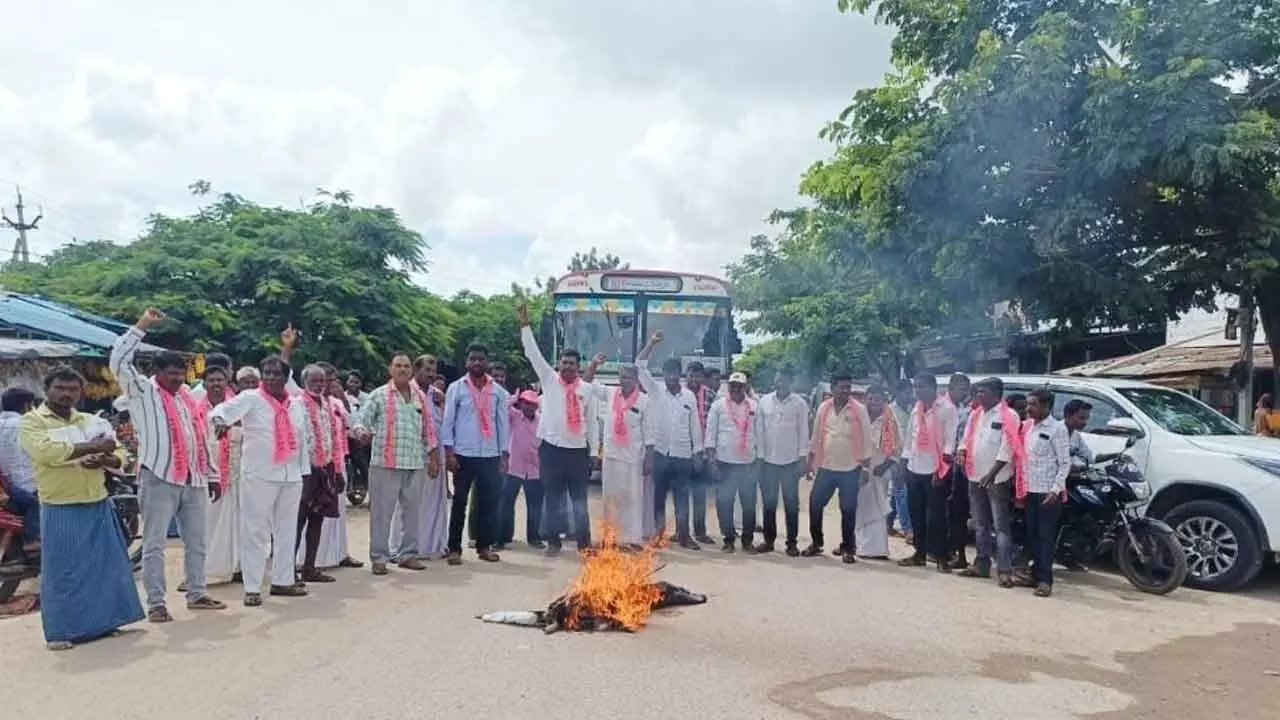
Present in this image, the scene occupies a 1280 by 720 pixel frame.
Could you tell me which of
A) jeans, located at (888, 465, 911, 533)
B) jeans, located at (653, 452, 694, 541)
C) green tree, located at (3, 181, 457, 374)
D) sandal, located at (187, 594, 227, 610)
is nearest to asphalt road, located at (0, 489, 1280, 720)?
sandal, located at (187, 594, 227, 610)

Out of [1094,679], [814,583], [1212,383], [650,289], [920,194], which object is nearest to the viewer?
[1094,679]

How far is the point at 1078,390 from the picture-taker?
10.1 m

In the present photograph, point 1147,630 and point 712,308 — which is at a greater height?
point 712,308

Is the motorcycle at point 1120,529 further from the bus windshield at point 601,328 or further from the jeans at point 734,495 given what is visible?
the bus windshield at point 601,328

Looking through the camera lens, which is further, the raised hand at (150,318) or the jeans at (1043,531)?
the jeans at (1043,531)

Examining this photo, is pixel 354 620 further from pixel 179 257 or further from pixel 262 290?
pixel 179 257

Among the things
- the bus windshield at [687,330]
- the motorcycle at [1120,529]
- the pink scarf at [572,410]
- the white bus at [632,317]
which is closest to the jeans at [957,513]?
the motorcycle at [1120,529]

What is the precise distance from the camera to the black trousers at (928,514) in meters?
9.31

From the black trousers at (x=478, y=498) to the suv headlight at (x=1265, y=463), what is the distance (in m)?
6.60

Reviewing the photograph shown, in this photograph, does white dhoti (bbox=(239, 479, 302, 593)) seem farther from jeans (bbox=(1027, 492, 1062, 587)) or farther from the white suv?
the white suv

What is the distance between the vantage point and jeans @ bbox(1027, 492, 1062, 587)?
A: 8289 millimetres

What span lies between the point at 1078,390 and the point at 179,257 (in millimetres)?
16437

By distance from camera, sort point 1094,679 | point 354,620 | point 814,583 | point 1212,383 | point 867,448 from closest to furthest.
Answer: point 1094,679 → point 354,620 → point 814,583 → point 867,448 → point 1212,383

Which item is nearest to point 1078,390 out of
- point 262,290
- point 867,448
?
point 867,448
